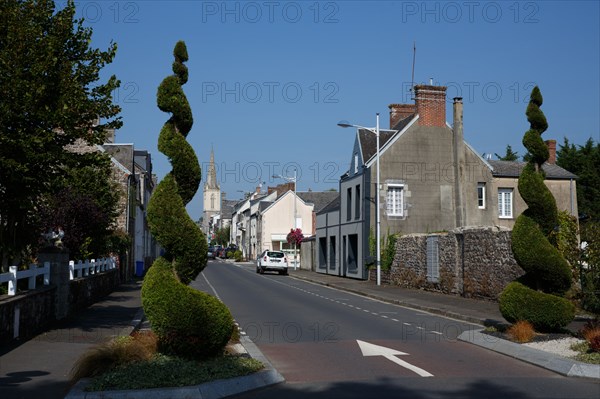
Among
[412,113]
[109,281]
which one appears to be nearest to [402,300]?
[109,281]

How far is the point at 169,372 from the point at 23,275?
6009 millimetres

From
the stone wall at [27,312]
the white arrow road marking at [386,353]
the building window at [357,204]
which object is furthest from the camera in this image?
the building window at [357,204]

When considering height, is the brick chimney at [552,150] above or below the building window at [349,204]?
above

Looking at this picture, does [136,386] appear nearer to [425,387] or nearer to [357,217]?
[425,387]

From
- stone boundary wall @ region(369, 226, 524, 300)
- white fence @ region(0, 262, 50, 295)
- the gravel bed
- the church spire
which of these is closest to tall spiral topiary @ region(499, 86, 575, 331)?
the gravel bed

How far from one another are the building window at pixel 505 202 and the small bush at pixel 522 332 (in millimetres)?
25723

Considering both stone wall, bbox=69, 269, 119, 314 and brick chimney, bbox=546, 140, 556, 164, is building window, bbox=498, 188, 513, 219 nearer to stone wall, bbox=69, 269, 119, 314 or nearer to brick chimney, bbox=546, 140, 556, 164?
brick chimney, bbox=546, 140, 556, 164

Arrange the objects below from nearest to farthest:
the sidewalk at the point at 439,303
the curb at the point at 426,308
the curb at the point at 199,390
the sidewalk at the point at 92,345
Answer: the curb at the point at 199,390 → the sidewalk at the point at 92,345 → the curb at the point at 426,308 → the sidewalk at the point at 439,303

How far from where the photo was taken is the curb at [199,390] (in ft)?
24.5

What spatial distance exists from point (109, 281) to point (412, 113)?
21103 mm

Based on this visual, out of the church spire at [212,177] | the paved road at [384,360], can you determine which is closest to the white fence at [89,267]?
the paved road at [384,360]

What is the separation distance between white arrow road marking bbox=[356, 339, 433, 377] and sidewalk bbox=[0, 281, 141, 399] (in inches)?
188

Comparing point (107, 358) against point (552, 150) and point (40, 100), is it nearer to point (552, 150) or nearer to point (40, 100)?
point (40, 100)

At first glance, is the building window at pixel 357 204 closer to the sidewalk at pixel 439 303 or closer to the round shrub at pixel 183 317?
the sidewalk at pixel 439 303
